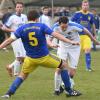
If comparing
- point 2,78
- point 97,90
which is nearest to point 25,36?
point 97,90

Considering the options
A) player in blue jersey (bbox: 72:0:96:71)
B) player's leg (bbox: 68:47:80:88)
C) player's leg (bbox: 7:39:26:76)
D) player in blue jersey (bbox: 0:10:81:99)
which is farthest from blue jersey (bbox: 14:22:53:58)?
player in blue jersey (bbox: 72:0:96:71)

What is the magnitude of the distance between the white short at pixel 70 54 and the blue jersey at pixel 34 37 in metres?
1.36

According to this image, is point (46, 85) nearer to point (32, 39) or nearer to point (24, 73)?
point (24, 73)

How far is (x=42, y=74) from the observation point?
607 inches

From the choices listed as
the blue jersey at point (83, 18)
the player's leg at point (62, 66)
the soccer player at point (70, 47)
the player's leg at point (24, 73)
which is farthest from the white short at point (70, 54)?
the blue jersey at point (83, 18)

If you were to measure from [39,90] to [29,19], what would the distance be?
2.26 m

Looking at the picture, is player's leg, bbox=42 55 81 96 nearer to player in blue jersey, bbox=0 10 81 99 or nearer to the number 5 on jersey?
player in blue jersey, bbox=0 10 81 99

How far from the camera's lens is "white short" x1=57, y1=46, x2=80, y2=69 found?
39.1 feet

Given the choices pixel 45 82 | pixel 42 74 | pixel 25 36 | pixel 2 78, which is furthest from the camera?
pixel 42 74

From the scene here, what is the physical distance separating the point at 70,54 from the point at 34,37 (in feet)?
5.78

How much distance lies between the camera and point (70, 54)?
39.3ft

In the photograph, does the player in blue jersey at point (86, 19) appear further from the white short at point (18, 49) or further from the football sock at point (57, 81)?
the football sock at point (57, 81)

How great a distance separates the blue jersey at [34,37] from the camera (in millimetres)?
10375

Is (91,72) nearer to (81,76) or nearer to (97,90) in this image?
(81,76)
